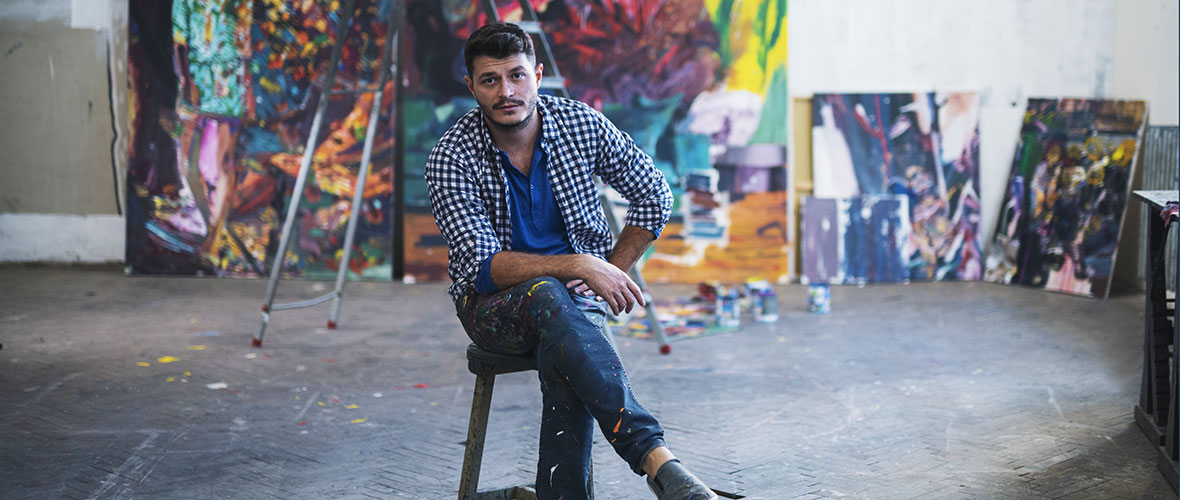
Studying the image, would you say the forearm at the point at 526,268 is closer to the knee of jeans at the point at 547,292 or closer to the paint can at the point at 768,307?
the knee of jeans at the point at 547,292

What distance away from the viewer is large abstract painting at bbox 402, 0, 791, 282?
270 inches

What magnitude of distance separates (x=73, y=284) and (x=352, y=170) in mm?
1799

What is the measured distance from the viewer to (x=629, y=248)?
9.70 ft

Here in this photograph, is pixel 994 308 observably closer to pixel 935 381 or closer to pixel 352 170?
pixel 935 381

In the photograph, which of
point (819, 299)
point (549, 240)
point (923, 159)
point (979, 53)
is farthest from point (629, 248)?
point (979, 53)

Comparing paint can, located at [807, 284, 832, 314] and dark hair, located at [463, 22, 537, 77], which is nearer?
dark hair, located at [463, 22, 537, 77]

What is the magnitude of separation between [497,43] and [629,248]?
0.64m

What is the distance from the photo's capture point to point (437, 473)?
336cm

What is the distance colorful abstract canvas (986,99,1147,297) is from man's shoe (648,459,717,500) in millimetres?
4721

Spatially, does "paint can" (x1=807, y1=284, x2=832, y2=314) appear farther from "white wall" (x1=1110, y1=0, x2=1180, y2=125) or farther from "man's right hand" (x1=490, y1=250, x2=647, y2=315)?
"man's right hand" (x1=490, y1=250, x2=647, y2=315)

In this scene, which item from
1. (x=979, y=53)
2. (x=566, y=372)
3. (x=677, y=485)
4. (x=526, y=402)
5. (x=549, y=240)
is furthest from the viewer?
(x=979, y=53)

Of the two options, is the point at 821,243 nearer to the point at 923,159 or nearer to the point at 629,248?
the point at 923,159

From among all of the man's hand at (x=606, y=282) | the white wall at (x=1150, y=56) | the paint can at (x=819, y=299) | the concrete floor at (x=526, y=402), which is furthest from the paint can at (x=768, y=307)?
the man's hand at (x=606, y=282)

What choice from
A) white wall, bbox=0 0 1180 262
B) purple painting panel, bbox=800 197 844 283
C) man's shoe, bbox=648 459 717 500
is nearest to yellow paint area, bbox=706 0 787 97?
white wall, bbox=0 0 1180 262
